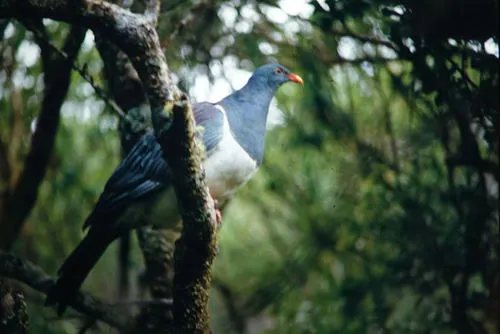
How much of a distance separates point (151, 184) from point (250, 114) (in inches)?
28.0

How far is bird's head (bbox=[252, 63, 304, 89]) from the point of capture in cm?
430

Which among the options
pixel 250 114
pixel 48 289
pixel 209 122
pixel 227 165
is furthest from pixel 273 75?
pixel 48 289

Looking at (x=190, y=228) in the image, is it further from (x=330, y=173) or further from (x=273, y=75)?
(x=330, y=173)

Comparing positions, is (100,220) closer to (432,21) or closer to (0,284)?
(0,284)

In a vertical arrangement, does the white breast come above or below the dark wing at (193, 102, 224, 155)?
below

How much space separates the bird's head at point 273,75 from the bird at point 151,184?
438 mm

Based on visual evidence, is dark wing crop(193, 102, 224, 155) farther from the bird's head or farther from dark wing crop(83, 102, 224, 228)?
the bird's head

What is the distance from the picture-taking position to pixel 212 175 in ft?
12.0

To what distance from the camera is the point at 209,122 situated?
12.2ft

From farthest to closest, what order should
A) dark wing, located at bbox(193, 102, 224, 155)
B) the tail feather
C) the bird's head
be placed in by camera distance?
the bird's head < the tail feather < dark wing, located at bbox(193, 102, 224, 155)

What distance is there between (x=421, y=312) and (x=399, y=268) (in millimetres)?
316

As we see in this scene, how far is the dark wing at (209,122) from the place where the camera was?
363 cm

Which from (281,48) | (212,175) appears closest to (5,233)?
(212,175)

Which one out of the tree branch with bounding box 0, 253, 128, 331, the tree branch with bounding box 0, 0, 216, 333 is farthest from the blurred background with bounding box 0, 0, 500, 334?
the tree branch with bounding box 0, 0, 216, 333
